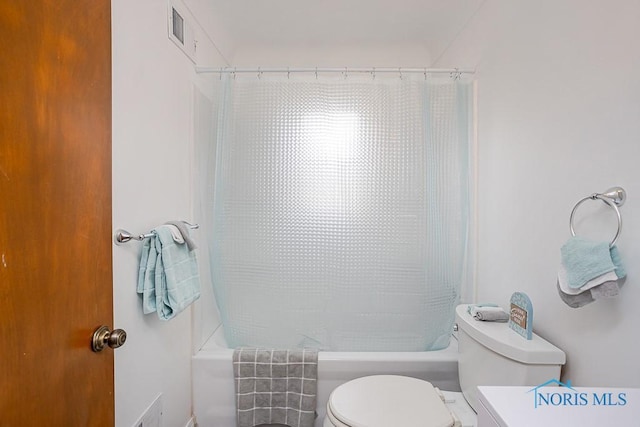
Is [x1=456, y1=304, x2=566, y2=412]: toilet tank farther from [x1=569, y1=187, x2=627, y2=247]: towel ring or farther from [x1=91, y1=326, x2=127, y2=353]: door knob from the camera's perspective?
[x1=91, y1=326, x2=127, y2=353]: door knob

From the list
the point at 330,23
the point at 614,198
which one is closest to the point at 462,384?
the point at 614,198

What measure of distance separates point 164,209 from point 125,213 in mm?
278

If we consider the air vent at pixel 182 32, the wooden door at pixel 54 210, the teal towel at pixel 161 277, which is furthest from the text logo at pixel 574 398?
the air vent at pixel 182 32

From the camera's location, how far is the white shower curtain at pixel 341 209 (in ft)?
5.26

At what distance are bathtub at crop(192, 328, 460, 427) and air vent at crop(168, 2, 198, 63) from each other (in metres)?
1.57

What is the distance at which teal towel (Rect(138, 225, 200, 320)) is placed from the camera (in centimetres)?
113

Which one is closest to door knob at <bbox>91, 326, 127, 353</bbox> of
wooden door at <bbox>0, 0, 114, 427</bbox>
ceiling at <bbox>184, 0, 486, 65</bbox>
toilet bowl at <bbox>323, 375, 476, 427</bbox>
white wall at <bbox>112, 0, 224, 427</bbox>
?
wooden door at <bbox>0, 0, 114, 427</bbox>

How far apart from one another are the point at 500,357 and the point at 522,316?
0.55 ft

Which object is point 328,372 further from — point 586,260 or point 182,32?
point 182,32

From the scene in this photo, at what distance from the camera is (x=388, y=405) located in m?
1.13

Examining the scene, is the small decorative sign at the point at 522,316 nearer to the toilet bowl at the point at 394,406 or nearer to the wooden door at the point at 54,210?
the toilet bowl at the point at 394,406

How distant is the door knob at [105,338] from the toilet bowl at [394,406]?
30.4 inches

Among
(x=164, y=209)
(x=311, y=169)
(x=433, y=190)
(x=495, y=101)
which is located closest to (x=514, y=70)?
(x=495, y=101)

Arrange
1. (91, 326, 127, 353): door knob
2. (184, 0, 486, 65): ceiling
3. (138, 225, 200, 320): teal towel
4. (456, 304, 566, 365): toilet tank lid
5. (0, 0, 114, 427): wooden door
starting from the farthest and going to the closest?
(184, 0, 486, 65): ceiling → (138, 225, 200, 320): teal towel → (456, 304, 566, 365): toilet tank lid → (91, 326, 127, 353): door knob → (0, 0, 114, 427): wooden door
